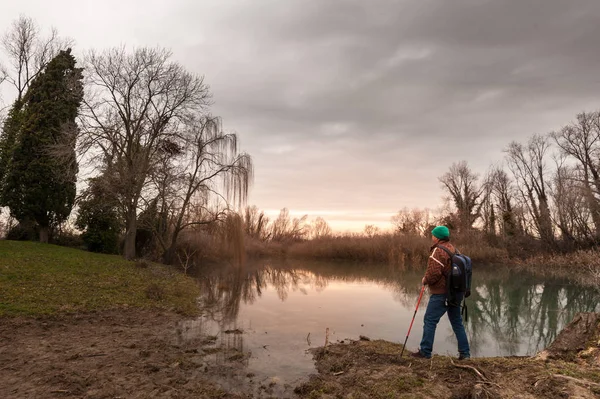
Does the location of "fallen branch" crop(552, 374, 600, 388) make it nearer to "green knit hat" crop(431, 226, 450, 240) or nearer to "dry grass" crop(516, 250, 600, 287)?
"green knit hat" crop(431, 226, 450, 240)

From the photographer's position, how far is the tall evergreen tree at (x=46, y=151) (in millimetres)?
17781

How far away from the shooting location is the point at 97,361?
17.2 ft

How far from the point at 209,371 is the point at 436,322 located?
10.5 feet

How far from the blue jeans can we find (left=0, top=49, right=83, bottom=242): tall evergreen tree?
16395 mm

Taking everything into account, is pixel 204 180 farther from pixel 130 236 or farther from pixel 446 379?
pixel 446 379

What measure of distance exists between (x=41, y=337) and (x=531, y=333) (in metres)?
9.96

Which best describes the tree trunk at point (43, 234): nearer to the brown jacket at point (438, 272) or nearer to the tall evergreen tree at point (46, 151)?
the tall evergreen tree at point (46, 151)

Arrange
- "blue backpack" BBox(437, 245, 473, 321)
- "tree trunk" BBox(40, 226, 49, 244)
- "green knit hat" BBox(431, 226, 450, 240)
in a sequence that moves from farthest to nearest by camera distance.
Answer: "tree trunk" BBox(40, 226, 49, 244) → "green knit hat" BBox(431, 226, 450, 240) → "blue backpack" BBox(437, 245, 473, 321)

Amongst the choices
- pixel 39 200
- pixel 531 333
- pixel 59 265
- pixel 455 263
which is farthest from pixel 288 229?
pixel 455 263

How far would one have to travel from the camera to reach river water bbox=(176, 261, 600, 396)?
21.0 feet

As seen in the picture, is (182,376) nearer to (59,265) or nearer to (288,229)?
(59,265)

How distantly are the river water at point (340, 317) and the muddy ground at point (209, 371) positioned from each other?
1.66 ft

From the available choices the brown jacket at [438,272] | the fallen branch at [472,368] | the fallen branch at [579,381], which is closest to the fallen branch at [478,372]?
the fallen branch at [472,368]

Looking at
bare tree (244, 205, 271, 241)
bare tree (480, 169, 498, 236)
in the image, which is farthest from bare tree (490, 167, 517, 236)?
bare tree (244, 205, 271, 241)
